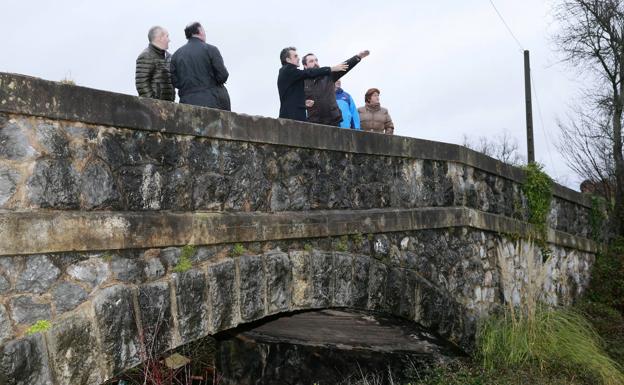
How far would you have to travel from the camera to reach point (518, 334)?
7809 mm

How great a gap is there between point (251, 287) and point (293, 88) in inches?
98.4

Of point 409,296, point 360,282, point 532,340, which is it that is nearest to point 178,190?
point 360,282

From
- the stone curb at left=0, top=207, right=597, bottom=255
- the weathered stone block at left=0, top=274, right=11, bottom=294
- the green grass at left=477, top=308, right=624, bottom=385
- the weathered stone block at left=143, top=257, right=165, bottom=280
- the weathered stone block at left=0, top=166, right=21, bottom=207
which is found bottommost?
the green grass at left=477, top=308, right=624, bottom=385

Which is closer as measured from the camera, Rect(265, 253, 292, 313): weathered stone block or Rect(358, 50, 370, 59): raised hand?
Rect(265, 253, 292, 313): weathered stone block

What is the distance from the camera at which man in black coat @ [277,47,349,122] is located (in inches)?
265

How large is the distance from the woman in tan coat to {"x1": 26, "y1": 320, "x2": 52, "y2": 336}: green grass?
5.49 metres

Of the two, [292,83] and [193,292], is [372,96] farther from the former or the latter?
[193,292]

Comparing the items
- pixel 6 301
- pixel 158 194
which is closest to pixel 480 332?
pixel 158 194

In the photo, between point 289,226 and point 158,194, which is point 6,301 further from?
point 289,226

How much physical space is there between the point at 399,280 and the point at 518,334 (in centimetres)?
206

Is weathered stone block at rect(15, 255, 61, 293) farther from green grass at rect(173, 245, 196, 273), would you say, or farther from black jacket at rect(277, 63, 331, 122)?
black jacket at rect(277, 63, 331, 122)

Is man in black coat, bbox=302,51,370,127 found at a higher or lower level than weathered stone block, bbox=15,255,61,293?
higher

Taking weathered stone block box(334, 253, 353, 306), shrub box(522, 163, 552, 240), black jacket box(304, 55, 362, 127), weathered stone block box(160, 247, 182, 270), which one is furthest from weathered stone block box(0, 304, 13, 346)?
shrub box(522, 163, 552, 240)

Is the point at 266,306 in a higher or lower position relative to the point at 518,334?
higher
